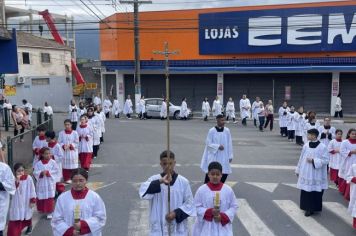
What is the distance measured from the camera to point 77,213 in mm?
5395

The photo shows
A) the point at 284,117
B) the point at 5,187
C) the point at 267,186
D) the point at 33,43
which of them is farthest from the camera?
the point at 33,43

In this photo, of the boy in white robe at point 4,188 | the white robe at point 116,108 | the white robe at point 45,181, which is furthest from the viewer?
the white robe at point 116,108

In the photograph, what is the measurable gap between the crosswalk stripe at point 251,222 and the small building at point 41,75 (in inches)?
1100

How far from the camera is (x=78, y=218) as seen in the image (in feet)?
17.7

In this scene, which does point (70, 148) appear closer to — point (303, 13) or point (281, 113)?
point (281, 113)

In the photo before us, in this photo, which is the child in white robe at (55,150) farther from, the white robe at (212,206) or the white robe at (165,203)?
the white robe at (212,206)

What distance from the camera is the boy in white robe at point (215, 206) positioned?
5660 millimetres

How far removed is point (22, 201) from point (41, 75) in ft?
105

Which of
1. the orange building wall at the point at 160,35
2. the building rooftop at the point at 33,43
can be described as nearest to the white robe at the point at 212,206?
the orange building wall at the point at 160,35

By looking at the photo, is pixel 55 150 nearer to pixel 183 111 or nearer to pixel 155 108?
pixel 183 111

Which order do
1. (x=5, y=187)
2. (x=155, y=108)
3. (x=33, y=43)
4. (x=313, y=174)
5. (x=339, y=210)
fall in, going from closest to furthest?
(x=5, y=187), (x=313, y=174), (x=339, y=210), (x=155, y=108), (x=33, y=43)

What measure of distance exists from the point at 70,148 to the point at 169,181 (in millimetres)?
5637

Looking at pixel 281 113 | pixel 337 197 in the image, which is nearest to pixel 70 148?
pixel 337 197

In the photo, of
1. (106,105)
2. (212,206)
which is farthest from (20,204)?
(106,105)
